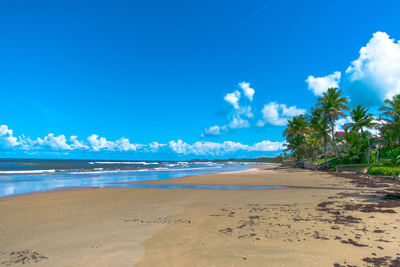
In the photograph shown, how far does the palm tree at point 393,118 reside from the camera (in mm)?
27406

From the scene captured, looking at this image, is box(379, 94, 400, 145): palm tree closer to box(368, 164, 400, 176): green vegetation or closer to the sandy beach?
box(368, 164, 400, 176): green vegetation

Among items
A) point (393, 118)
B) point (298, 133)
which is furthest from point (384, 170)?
point (298, 133)

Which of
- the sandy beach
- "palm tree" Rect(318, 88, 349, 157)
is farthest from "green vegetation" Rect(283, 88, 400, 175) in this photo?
the sandy beach

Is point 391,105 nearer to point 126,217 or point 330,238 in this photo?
point 330,238

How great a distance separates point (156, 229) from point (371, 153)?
1401 inches

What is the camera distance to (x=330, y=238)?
17.7 feet

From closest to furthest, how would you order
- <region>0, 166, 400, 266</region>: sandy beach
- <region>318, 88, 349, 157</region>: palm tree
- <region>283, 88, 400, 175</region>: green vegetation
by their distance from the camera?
<region>0, 166, 400, 266</region>: sandy beach → <region>283, 88, 400, 175</region>: green vegetation → <region>318, 88, 349, 157</region>: palm tree

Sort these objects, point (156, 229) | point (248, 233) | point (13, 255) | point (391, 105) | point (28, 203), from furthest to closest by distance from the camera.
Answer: point (391, 105) → point (28, 203) → point (156, 229) → point (248, 233) → point (13, 255)

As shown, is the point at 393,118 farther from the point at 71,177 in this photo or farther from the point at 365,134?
the point at 71,177

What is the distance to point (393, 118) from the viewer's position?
2811cm

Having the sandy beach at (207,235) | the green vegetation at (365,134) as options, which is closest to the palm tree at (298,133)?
the green vegetation at (365,134)

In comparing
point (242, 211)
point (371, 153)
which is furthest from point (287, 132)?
point (242, 211)

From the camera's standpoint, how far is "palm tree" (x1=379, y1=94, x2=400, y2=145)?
89.9 ft

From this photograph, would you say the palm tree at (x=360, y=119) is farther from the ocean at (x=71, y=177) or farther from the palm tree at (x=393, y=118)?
the ocean at (x=71, y=177)
